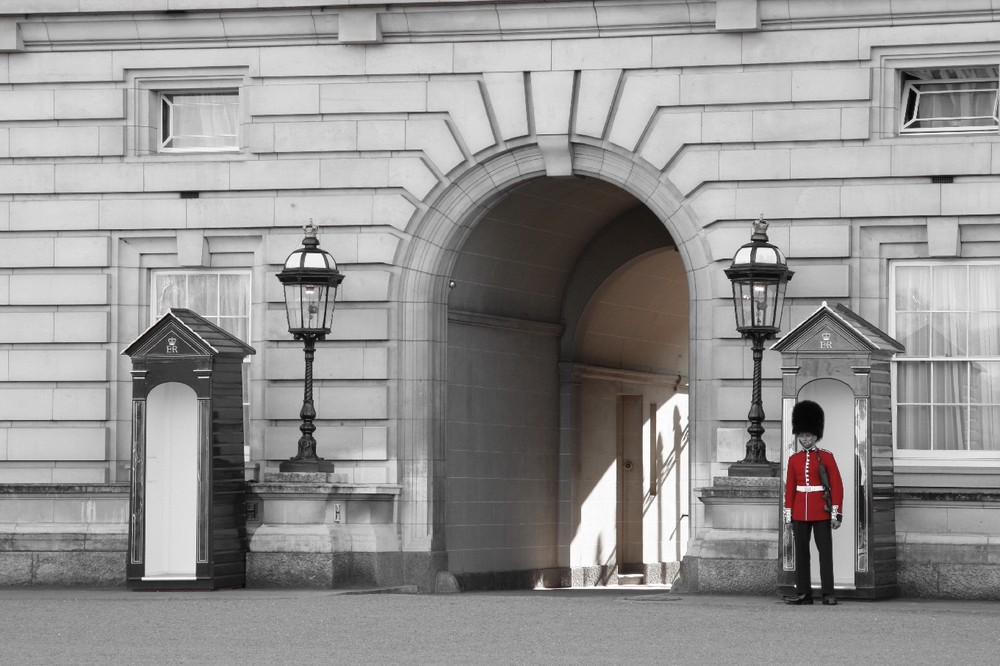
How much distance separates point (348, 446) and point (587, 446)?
4527 mm

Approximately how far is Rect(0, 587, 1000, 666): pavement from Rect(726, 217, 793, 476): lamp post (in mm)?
1488

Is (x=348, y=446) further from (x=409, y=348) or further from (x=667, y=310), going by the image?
(x=667, y=310)

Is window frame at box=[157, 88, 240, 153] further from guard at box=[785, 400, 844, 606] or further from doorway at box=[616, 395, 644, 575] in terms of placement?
doorway at box=[616, 395, 644, 575]

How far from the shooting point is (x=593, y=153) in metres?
19.1

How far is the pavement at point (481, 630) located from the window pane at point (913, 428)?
1.94 m

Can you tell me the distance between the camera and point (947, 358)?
18.5 metres

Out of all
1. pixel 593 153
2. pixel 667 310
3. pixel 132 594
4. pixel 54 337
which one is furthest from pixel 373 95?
pixel 667 310

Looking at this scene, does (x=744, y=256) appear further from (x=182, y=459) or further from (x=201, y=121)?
(x=201, y=121)

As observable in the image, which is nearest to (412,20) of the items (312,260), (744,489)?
(312,260)

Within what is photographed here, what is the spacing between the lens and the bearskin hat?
1655 centimetres

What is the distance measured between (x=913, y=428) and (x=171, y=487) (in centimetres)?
637

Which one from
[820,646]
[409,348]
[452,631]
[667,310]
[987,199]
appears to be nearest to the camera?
[820,646]

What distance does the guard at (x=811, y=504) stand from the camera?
16.4 meters

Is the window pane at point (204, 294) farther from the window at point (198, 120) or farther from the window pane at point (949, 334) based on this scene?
the window pane at point (949, 334)
